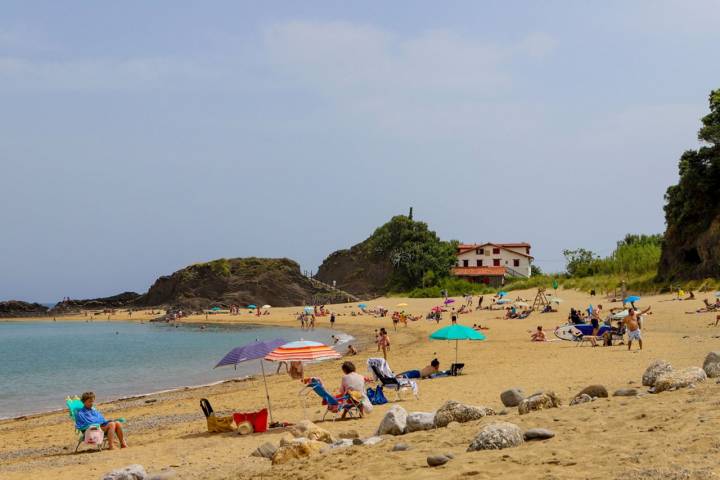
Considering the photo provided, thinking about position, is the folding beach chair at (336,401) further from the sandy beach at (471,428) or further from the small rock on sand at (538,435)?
the small rock on sand at (538,435)

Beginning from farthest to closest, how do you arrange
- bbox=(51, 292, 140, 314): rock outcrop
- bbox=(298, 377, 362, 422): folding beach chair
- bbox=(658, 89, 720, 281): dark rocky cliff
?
1. bbox=(51, 292, 140, 314): rock outcrop
2. bbox=(658, 89, 720, 281): dark rocky cliff
3. bbox=(298, 377, 362, 422): folding beach chair

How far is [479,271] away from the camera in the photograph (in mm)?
78500

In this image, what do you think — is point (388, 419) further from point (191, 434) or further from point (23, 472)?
point (23, 472)

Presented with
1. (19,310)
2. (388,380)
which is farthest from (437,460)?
(19,310)

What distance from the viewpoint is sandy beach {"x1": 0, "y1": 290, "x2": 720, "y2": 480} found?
617 centimetres

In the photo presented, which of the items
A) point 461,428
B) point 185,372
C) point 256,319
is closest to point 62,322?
point 256,319

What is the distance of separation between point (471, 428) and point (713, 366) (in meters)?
5.28

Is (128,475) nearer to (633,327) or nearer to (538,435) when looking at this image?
(538,435)

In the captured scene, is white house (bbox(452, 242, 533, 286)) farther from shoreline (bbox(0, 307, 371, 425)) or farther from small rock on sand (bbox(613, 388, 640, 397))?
small rock on sand (bbox(613, 388, 640, 397))

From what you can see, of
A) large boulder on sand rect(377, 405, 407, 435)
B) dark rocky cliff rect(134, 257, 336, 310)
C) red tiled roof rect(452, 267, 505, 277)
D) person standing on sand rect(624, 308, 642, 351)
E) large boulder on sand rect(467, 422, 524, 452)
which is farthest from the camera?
dark rocky cliff rect(134, 257, 336, 310)

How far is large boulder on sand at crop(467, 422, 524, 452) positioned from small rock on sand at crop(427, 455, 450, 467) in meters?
0.49

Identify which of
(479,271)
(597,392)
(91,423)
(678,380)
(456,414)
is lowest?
(91,423)

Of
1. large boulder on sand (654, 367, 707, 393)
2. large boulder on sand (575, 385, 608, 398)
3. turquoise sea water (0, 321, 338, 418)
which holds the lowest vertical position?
turquoise sea water (0, 321, 338, 418)

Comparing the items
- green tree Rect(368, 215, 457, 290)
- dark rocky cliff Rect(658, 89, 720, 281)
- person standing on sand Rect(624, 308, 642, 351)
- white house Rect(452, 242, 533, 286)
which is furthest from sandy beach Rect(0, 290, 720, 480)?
white house Rect(452, 242, 533, 286)
